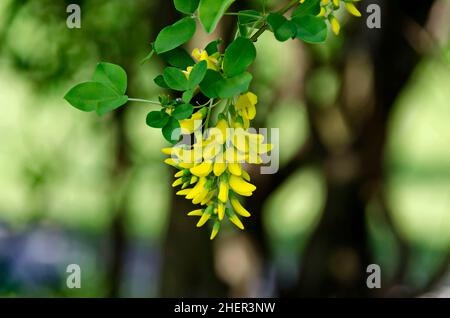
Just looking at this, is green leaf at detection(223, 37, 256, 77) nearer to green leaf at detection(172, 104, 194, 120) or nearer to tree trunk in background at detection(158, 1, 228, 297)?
green leaf at detection(172, 104, 194, 120)

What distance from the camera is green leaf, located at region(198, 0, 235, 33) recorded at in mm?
490

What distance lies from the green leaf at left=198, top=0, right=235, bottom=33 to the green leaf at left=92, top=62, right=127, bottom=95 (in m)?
0.12

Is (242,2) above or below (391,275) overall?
above

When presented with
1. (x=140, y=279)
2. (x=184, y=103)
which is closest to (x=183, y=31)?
(x=184, y=103)

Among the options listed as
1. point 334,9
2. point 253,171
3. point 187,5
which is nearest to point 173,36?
point 187,5

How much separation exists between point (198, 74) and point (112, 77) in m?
0.09

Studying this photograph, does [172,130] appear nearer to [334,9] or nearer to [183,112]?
[183,112]

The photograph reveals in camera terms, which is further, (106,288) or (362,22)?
(106,288)

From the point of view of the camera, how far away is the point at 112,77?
60 cm

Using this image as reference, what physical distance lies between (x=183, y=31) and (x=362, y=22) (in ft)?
4.33

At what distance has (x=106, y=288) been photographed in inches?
101

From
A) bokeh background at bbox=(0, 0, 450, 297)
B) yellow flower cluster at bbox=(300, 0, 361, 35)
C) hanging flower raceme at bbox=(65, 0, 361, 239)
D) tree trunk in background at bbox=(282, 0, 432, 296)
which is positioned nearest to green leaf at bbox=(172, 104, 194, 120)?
hanging flower raceme at bbox=(65, 0, 361, 239)

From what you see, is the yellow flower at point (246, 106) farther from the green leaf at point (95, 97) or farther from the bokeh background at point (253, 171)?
the bokeh background at point (253, 171)
